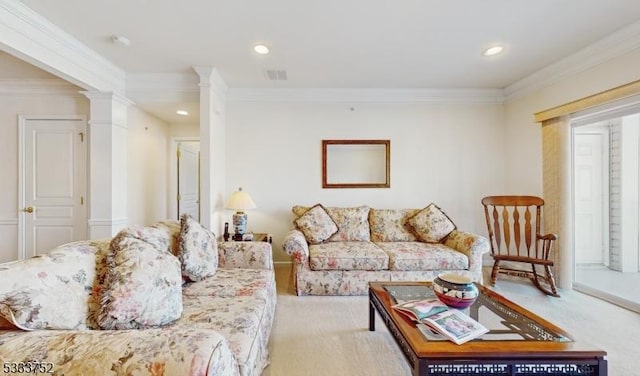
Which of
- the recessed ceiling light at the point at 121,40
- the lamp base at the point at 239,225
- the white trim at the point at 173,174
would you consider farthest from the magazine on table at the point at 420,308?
the white trim at the point at 173,174

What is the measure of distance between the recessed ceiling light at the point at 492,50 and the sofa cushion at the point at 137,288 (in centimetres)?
337

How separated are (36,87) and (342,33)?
367cm

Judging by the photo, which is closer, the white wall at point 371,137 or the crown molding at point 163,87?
the crown molding at point 163,87

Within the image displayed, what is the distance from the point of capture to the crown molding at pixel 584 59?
257cm

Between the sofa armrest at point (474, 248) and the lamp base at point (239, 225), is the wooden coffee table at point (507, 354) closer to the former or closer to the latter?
the sofa armrest at point (474, 248)

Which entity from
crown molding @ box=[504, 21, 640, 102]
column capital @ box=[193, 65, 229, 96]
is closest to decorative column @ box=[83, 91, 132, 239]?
column capital @ box=[193, 65, 229, 96]

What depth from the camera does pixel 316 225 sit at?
360 cm

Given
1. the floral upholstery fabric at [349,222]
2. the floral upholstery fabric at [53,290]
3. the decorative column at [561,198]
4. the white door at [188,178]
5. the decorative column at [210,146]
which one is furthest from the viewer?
the white door at [188,178]

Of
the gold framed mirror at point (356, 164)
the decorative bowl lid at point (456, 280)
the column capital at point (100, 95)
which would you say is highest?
the column capital at point (100, 95)

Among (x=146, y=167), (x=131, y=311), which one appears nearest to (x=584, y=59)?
(x=131, y=311)

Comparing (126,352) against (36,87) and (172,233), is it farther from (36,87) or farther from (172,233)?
(36,87)

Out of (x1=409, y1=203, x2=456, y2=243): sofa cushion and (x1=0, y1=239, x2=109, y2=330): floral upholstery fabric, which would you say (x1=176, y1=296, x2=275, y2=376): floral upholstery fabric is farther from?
(x1=409, y1=203, x2=456, y2=243): sofa cushion

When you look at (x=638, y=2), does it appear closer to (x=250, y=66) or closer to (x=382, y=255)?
(x=382, y=255)

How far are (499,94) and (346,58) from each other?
2507mm
